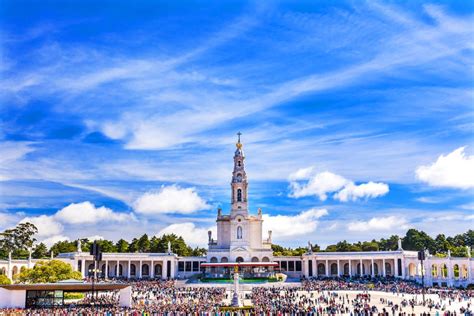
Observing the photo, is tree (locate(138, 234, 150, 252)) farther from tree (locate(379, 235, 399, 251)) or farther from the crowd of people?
tree (locate(379, 235, 399, 251))

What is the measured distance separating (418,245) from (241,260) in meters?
34.6

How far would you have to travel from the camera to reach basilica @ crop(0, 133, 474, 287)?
84062 millimetres

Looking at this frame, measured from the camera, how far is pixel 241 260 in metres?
89.8

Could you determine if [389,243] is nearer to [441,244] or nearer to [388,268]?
[441,244]

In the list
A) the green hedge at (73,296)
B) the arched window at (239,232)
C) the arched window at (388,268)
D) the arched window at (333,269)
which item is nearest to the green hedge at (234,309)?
the green hedge at (73,296)

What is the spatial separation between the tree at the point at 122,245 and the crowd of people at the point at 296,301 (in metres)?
34.3

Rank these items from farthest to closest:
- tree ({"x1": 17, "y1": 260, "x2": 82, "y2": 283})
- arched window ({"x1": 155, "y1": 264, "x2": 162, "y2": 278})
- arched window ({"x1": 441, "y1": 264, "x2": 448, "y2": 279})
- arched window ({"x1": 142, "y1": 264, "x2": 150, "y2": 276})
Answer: arched window ({"x1": 142, "y1": 264, "x2": 150, "y2": 276}) → arched window ({"x1": 155, "y1": 264, "x2": 162, "y2": 278}) → arched window ({"x1": 441, "y1": 264, "x2": 448, "y2": 279}) → tree ({"x1": 17, "y1": 260, "x2": 82, "y2": 283})

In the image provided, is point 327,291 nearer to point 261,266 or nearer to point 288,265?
point 261,266

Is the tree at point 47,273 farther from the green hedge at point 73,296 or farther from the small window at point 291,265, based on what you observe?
the small window at point 291,265

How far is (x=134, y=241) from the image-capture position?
10738 cm

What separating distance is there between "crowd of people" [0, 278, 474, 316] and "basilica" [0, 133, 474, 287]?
32.1 ft

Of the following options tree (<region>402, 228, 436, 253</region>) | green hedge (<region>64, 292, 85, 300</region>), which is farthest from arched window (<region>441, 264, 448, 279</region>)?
green hedge (<region>64, 292, 85, 300</region>)

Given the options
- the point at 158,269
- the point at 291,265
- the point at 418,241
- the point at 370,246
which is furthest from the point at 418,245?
the point at 158,269

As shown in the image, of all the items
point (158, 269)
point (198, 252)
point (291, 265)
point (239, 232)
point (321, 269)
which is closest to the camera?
point (239, 232)
